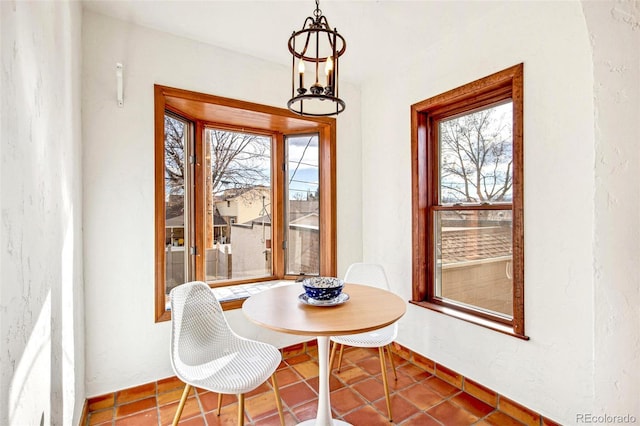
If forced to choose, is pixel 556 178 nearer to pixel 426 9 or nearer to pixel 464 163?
pixel 464 163

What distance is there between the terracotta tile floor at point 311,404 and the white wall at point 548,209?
0.23 m

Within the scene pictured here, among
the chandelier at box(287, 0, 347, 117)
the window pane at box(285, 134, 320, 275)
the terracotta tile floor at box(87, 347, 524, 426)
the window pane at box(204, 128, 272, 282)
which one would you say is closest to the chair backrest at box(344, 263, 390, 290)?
the window pane at box(285, 134, 320, 275)

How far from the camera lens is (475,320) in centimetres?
220

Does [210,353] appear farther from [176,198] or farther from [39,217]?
[176,198]

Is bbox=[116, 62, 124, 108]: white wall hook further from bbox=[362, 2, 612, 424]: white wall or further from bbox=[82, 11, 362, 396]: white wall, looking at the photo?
bbox=[362, 2, 612, 424]: white wall

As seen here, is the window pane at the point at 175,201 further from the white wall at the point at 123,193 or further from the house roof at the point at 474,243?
the house roof at the point at 474,243

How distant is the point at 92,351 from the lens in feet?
6.61

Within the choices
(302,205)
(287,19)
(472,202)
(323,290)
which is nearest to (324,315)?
(323,290)

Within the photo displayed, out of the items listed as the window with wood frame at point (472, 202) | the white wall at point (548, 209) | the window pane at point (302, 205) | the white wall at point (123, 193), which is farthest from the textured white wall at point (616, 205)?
the white wall at point (123, 193)

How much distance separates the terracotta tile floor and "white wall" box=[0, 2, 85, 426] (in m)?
0.36

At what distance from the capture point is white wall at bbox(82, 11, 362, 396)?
2014 mm

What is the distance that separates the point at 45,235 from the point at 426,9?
2.36 meters

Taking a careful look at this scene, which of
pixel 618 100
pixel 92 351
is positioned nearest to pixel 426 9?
pixel 618 100

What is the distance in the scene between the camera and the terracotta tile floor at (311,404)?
6.44 ft
